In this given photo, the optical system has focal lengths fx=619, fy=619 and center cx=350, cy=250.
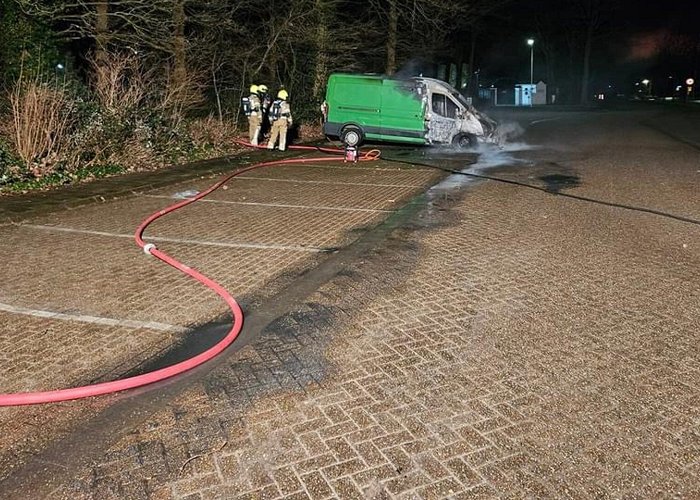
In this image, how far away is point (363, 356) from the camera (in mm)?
4285

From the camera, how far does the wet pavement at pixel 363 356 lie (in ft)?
9.91

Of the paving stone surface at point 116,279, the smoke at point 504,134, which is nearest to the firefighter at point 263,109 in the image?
the smoke at point 504,134

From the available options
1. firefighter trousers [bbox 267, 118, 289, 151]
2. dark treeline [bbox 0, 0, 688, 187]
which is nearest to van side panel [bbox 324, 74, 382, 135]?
firefighter trousers [bbox 267, 118, 289, 151]

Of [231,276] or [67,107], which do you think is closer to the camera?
[231,276]

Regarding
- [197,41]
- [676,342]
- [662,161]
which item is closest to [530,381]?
[676,342]

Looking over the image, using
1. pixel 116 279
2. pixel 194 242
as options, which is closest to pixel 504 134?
pixel 194 242

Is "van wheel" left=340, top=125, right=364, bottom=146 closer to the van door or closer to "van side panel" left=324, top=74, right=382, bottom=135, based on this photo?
"van side panel" left=324, top=74, right=382, bottom=135

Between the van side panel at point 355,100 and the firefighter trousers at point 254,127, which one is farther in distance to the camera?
the van side panel at point 355,100

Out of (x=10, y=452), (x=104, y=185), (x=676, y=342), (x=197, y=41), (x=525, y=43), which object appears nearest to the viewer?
(x=10, y=452)

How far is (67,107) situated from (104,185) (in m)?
1.91

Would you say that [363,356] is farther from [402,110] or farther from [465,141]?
[465,141]

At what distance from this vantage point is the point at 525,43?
73.9 m

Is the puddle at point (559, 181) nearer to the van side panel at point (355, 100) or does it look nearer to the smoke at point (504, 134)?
the smoke at point (504, 134)

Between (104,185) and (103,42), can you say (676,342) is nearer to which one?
(104,185)
